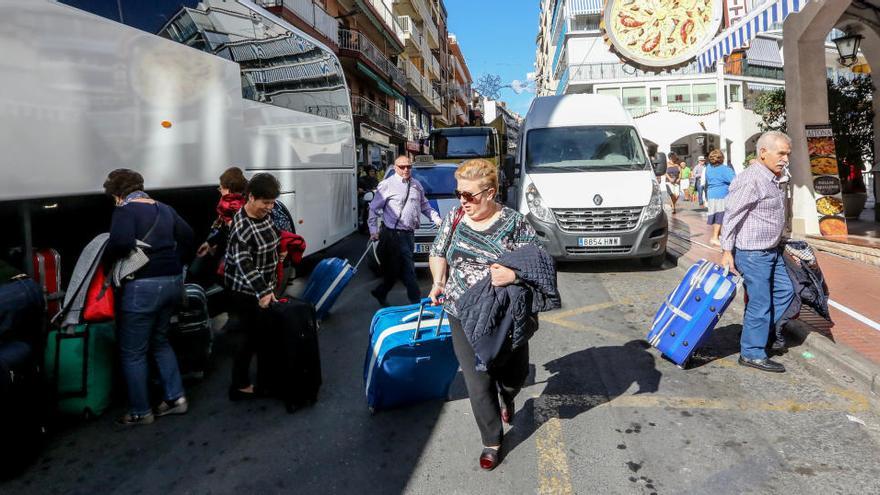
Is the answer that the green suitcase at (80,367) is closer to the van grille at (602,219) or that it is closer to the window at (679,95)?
the van grille at (602,219)

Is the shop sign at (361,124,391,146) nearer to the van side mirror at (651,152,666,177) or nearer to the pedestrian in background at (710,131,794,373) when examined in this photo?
the van side mirror at (651,152,666,177)

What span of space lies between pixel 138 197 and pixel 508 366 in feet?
8.86

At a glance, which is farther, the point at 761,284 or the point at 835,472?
the point at 761,284

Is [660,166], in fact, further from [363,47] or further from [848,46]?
[363,47]

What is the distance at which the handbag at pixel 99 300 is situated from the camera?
147 inches

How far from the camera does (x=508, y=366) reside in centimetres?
329

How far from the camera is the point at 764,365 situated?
14.7 feet

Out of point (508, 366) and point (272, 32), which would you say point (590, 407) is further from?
point (272, 32)

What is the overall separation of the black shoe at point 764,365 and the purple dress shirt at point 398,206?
3156 mm

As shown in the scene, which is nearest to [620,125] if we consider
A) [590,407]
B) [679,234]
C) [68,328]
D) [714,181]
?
[714,181]

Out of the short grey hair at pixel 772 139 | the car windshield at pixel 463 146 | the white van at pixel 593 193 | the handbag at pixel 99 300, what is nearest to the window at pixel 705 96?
the car windshield at pixel 463 146

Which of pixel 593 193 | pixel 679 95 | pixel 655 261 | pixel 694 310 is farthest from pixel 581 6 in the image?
pixel 694 310

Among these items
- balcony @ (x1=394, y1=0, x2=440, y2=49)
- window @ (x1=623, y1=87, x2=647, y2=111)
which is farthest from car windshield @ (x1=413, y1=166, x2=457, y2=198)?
balcony @ (x1=394, y1=0, x2=440, y2=49)

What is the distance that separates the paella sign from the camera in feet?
35.5
